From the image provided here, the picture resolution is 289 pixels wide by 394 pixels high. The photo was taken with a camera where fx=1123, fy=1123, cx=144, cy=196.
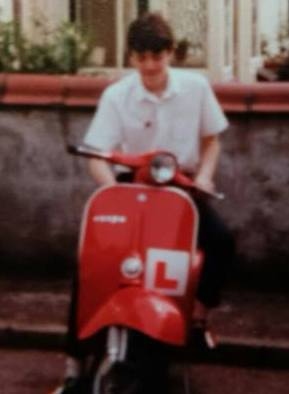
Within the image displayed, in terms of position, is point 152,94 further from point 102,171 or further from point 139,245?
point 139,245

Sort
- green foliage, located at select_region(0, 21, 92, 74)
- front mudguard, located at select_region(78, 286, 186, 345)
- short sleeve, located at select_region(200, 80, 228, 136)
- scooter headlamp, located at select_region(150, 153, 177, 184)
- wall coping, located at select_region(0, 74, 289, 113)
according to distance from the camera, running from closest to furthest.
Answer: front mudguard, located at select_region(78, 286, 186, 345) → scooter headlamp, located at select_region(150, 153, 177, 184) → short sleeve, located at select_region(200, 80, 228, 136) → wall coping, located at select_region(0, 74, 289, 113) → green foliage, located at select_region(0, 21, 92, 74)

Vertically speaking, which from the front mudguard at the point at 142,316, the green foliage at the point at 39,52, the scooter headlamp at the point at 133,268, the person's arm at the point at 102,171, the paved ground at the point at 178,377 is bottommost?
the paved ground at the point at 178,377

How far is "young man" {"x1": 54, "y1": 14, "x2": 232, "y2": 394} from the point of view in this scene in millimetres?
5077

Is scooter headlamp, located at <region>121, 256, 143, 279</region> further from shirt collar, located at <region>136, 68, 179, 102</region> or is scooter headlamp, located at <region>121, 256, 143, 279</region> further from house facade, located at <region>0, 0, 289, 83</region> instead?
house facade, located at <region>0, 0, 289, 83</region>

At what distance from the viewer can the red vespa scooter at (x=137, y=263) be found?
4680 millimetres

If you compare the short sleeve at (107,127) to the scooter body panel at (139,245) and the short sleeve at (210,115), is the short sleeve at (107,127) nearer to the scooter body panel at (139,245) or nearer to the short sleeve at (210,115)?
the scooter body panel at (139,245)

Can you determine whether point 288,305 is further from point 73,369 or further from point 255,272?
point 73,369

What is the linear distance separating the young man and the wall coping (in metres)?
1.45

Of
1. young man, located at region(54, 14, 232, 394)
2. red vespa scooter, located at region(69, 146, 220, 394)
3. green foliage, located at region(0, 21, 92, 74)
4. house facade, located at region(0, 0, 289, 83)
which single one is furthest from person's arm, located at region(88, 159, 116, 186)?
house facade, located at region(0, 0, 289, 83)

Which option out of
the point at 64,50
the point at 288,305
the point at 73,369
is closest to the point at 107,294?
the point at 73,369

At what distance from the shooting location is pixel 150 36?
4.86 meters

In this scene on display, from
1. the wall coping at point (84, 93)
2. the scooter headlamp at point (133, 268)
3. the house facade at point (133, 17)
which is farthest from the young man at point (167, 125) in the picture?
the house facade at point (133, 17)

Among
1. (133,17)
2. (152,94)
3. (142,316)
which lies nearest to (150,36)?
(152,94)

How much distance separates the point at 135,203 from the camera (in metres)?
4.85
